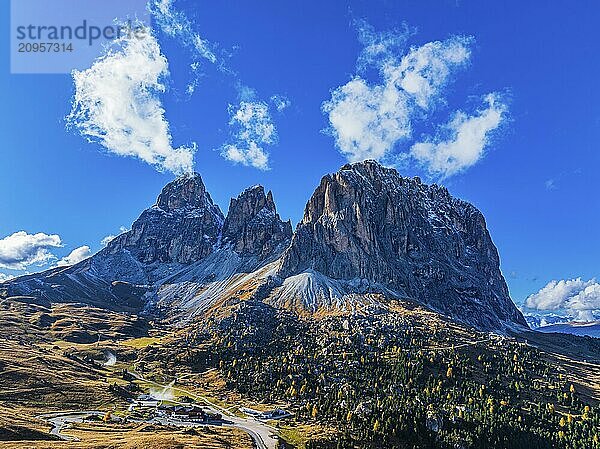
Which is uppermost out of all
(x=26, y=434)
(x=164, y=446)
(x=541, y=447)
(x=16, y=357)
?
(x=16, y=357)

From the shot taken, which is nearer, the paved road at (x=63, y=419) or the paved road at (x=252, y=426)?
the paved road at (x=63, y=419)

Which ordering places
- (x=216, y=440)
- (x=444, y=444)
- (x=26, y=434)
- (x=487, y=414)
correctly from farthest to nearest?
(x=487, y=414), (x=444, y=444), (x=216, y=440), (x=26, y=434)

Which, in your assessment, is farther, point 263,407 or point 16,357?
point 16,357

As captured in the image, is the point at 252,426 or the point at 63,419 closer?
the point at 63,419

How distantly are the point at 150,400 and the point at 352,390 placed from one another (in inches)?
3358

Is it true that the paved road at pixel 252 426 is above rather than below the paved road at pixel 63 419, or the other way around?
below

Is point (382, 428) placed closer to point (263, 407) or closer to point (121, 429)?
point (263, 407)

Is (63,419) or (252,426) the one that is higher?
(63,419)

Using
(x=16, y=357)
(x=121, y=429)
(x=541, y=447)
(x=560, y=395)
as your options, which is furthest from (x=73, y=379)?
(x=560, y=395)

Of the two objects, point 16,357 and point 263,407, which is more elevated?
point 16,357

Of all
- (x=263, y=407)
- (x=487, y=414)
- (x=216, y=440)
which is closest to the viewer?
(x=216, y=440)

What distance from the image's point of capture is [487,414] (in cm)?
15962

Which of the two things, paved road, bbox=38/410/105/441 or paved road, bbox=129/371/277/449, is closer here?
paved road, bbox=38/410/105/441

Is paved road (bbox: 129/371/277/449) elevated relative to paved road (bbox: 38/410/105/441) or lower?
lower
